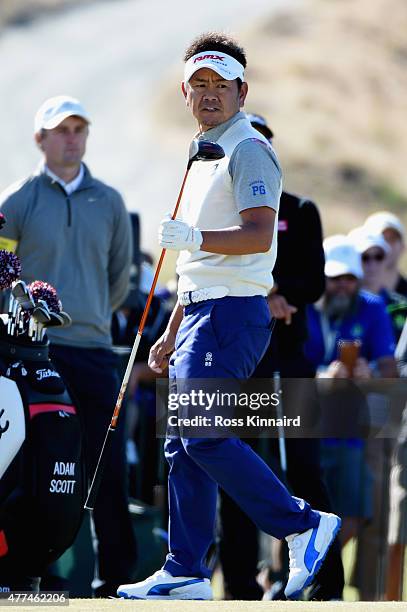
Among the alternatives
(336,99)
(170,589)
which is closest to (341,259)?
(170,589)

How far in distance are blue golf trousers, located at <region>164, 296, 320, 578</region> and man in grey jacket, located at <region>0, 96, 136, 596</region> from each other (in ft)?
4.83

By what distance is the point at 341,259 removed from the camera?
973 cm

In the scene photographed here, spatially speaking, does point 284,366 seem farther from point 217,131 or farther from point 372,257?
point 372,257

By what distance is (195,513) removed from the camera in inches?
246

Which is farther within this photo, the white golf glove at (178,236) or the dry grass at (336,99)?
the dry grass at (336,99)

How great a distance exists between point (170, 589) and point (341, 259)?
3939mm

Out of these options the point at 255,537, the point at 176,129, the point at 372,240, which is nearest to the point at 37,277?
the point at 255,537

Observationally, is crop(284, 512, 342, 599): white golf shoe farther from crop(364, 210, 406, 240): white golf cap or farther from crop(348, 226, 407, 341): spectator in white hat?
crop(364, 210, 406, 240): white golf cap

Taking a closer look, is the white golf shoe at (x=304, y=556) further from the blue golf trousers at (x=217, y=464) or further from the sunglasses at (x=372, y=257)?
the sunglasses at (x=372, y=257)

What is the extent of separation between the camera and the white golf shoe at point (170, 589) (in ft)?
20.3

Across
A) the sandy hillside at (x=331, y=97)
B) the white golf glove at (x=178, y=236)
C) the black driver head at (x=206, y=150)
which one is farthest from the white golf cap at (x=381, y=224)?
the sandy hillside at (x=331, y=97)

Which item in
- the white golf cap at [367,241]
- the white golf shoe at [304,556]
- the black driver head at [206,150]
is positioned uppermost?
the white golf cap at [367,241]

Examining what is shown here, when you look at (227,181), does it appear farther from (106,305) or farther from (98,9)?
(98,9)

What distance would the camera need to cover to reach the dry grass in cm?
5812
